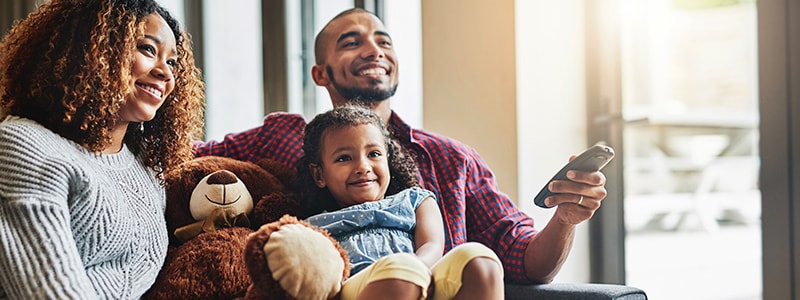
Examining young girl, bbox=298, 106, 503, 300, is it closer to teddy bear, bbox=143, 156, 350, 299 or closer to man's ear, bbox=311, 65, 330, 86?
teddy bear, bbox=143, 156, 350, 299

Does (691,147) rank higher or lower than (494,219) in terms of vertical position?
higher

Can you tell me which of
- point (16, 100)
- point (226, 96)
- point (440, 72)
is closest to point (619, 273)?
point (440, 72)

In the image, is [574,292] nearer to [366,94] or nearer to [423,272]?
[423,272]

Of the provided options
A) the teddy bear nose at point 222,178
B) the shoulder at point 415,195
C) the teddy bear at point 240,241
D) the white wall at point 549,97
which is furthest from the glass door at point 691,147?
the teddy bear nose at point 222,178

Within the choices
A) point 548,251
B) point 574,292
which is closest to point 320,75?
point 548,251

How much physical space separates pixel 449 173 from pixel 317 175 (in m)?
0.36

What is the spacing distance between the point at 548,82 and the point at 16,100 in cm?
141

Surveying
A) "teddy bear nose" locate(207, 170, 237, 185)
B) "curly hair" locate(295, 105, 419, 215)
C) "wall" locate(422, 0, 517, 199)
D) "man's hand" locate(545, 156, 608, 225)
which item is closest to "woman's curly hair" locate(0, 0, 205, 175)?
"teddy bear nose" locate(207, 170, 237, 185)

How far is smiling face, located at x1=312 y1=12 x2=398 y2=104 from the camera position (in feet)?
7.04

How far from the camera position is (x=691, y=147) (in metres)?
2.29

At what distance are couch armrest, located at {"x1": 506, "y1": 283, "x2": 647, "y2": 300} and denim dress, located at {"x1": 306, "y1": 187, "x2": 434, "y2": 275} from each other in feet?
0.78

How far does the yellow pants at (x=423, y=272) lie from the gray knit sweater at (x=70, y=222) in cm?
41

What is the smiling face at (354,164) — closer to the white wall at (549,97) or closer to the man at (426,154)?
the man at (426,154)

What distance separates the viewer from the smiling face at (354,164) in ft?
5.79
